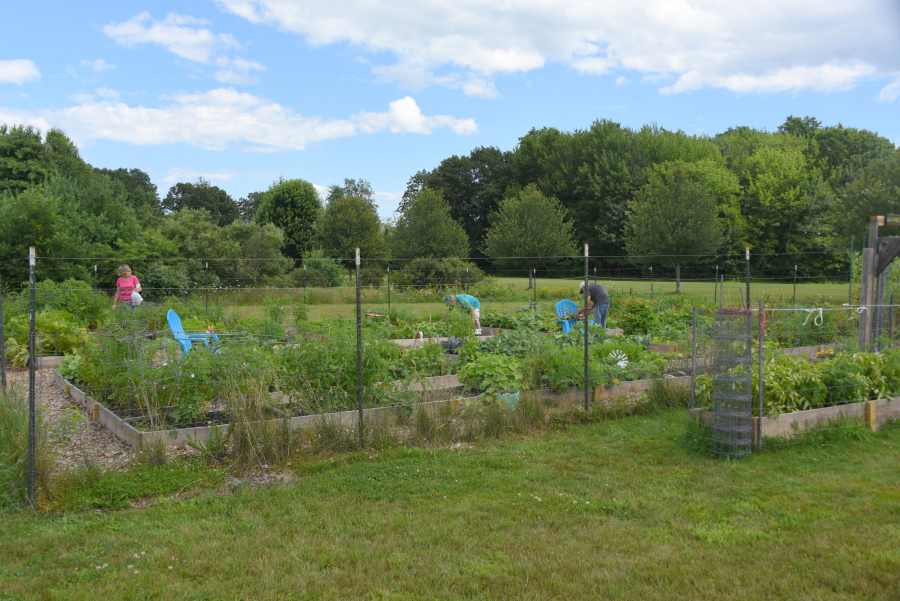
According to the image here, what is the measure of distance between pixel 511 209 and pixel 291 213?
15.6 metres

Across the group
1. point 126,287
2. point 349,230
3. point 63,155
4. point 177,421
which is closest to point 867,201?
point 349,230

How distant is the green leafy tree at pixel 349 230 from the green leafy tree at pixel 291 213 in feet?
13.6

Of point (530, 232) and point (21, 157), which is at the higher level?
point (21, 157)

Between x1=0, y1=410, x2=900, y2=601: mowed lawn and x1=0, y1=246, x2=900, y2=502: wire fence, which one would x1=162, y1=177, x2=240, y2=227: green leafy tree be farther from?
x1=0, y1=410, x2=900, y2=601: mowed lawn

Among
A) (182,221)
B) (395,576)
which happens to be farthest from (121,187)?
(395,576)

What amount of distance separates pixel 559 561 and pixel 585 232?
148ft

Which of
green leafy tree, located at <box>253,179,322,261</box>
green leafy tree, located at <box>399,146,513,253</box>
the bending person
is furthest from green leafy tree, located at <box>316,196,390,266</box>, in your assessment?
the bending person

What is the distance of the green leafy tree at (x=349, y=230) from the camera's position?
120 ft

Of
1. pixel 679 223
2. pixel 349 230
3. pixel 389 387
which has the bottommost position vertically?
pixel 389 387

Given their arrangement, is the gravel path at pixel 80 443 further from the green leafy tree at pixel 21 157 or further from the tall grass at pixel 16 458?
the green leafy tree at pixel 21 157

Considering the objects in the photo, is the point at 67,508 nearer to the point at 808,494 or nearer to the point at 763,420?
the point at 808,494

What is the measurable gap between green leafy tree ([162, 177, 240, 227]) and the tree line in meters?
0.21

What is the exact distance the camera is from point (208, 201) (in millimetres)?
57781

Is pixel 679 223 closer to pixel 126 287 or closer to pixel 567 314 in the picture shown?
pixel 567 314
